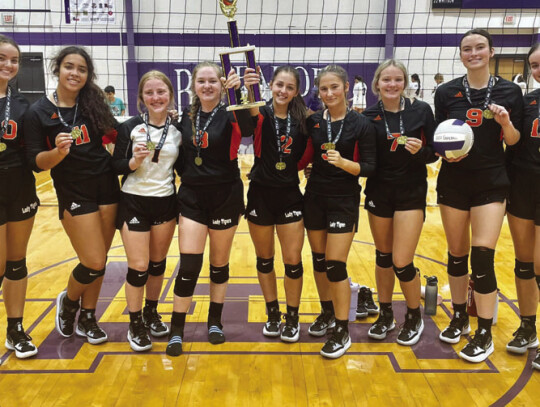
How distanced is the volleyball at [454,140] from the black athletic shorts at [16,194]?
2509 millimetres

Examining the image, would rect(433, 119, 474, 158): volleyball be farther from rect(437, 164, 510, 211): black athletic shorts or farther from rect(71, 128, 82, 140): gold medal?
rect(71, 128, 82, 140): gold medal

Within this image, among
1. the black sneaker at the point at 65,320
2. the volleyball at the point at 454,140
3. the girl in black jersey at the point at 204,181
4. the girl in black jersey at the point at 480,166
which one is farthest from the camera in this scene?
the black sneaker at the point at 65,320

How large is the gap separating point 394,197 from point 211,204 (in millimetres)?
1176

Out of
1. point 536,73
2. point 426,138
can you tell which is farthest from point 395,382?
point 536,73

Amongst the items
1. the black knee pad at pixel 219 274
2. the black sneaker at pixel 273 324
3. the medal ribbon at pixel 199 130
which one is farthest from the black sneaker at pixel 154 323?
the medal ribbon at pixel 199 130

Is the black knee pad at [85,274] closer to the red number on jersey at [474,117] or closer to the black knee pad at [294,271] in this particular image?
the black knee pad at [294,271]

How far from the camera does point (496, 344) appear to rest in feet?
11.1

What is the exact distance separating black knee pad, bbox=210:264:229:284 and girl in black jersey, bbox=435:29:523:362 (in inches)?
59.5

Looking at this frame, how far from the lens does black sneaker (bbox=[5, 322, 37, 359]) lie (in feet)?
10.3

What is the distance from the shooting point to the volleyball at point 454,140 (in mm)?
2887

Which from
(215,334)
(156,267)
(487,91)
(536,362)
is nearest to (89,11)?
(156,267)

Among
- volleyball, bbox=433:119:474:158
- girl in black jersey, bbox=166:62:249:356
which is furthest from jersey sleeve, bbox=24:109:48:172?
volleyball, bbox=433:119:474:158

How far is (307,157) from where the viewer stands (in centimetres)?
324

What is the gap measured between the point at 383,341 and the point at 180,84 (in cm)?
1138
